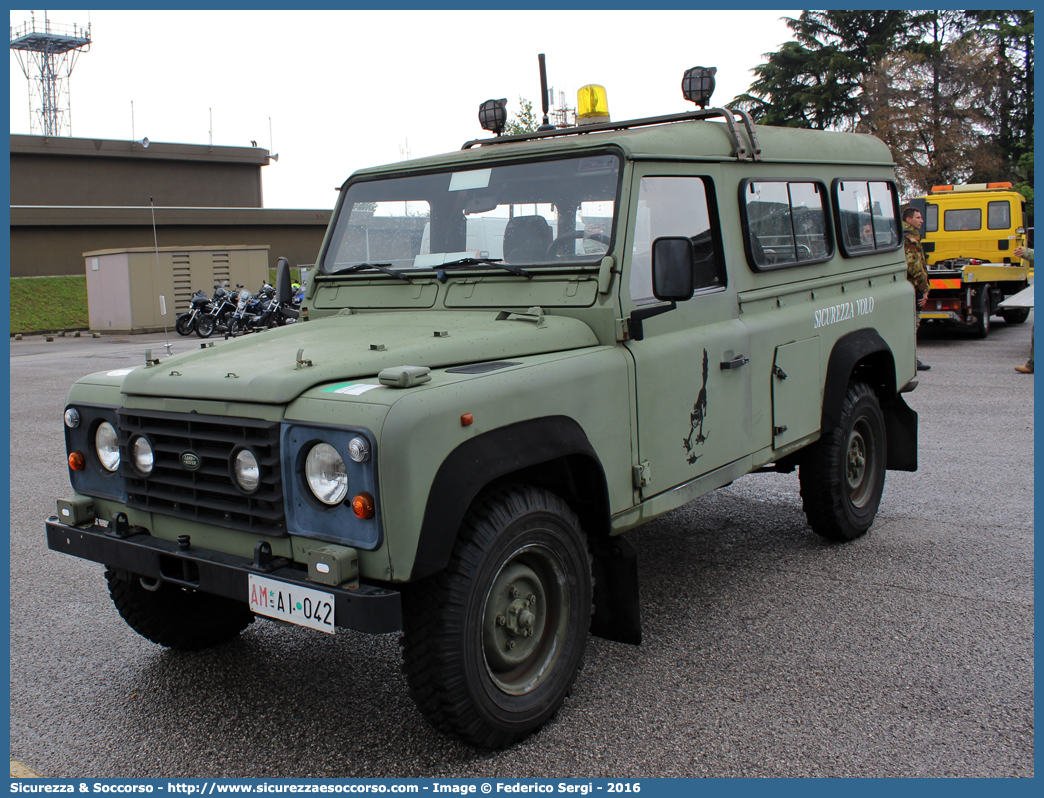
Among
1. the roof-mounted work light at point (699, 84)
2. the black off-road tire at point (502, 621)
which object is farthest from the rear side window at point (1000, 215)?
the black off-road tire at point (502, 621)

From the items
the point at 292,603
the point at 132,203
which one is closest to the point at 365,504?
the point at 292,603

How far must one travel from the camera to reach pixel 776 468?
5395mm

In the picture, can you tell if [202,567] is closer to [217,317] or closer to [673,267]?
[673,267]

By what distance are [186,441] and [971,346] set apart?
14688mm

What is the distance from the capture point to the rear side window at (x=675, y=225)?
13.1ft

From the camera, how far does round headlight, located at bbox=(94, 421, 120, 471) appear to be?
362 centimetres

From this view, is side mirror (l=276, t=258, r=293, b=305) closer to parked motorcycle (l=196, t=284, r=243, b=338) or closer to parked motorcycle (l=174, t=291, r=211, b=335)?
parked motorcycle (l=196, t=284, r=243, b=338)

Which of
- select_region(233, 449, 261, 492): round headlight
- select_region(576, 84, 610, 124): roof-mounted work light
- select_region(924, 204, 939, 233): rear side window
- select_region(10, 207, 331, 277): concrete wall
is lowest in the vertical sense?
select_region(233, 449, 261, 492): round headlight

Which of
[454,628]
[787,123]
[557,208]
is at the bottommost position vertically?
[454,628]

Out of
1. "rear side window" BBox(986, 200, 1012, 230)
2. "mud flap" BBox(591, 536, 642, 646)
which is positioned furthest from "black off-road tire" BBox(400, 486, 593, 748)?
"rear side window" BBox(986, 200, 1012, 230)

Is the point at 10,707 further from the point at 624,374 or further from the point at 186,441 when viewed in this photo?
the point at 624,374

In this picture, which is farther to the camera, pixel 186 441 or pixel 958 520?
pixel 958 520

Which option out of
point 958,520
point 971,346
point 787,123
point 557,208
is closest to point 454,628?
point 557,208

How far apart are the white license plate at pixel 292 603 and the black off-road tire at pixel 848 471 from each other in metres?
3.31
